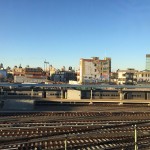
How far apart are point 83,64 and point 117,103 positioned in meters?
66.2

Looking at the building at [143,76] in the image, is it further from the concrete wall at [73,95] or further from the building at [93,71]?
the concrete wall at [73,95]

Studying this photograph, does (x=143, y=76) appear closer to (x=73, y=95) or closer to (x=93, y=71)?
(x=93, y=71)

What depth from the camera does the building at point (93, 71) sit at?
4237 inches

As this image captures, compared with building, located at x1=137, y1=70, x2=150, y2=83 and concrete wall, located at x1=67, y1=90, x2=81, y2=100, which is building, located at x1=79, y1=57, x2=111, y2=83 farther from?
concrete wall, located at x1=67, y1=90, x2=81, y2=100

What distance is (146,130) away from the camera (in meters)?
A: 19.6

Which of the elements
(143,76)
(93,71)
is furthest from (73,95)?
(143,76)

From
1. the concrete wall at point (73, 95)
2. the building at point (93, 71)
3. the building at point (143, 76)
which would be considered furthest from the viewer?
the building at point (143, 76)

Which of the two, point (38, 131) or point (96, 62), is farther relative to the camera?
point (96, 62)

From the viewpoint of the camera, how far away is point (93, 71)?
108875 millimetres

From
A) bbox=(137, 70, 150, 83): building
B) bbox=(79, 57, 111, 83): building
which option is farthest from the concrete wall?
bbox=(137, 70, 150, 83): building

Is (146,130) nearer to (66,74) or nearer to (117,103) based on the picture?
(117,103)

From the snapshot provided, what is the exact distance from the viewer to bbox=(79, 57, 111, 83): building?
4237 inches

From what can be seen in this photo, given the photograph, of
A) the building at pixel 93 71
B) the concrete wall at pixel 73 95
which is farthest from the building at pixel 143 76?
the concrete wall at pixel 73 95

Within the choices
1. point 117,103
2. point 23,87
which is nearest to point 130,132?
point 117,103
